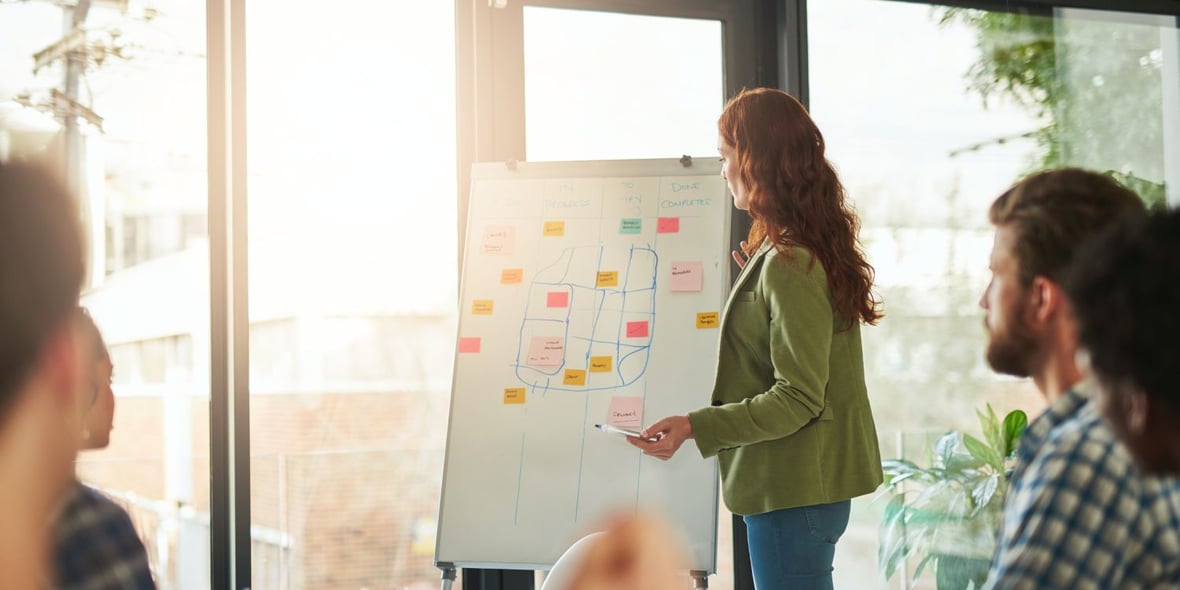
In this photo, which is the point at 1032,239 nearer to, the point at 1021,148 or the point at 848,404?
the point at 848,404

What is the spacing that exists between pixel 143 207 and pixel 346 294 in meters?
0.61

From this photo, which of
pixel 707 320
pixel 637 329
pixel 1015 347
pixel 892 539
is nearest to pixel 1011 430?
pixel 892 539

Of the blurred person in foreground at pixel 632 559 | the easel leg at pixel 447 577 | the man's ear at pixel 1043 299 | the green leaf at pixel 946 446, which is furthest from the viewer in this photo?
the green leaf at pixel 946 446

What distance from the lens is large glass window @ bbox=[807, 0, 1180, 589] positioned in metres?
3.26

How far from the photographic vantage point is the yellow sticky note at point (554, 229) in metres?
2.74

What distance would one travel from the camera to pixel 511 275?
2721mm

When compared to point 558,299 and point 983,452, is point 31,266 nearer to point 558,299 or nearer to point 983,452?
point 558,299

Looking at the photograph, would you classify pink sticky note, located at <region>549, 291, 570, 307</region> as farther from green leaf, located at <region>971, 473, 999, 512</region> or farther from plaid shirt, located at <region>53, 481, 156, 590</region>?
plaid shirt, located at <region>53, 481, 156, 590</region>

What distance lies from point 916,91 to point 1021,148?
0.42 m

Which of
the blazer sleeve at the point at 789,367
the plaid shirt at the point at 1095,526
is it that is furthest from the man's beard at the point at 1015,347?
the blazer sleeve at the point at 789,367

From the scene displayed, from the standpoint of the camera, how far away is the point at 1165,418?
763mm

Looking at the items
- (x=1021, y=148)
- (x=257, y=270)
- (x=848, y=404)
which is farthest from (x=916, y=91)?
(x=257, y=270)

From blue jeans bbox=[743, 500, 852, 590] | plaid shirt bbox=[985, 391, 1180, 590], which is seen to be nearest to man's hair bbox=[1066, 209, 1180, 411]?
plaid shirt bbox=[985, 391, 1180, 590]

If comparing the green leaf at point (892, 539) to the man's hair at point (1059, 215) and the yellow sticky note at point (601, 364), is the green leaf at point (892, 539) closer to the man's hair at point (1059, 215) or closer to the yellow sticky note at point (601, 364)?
the yellow sticky note at point (601, 364)
